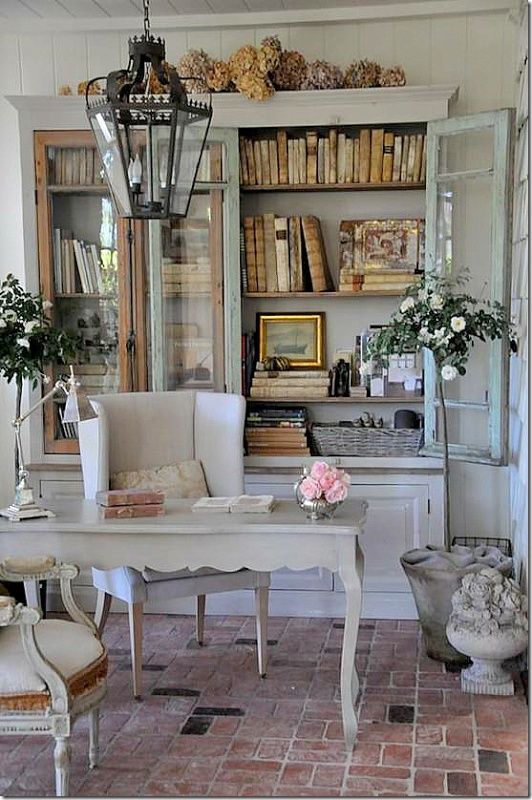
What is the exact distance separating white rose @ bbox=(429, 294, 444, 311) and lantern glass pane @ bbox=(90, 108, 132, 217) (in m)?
1.60

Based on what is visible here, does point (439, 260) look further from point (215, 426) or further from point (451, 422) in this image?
point (215, 426)

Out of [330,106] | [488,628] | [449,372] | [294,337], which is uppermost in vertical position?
[330,106]

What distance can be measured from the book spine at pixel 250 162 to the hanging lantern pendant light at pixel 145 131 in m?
1.72

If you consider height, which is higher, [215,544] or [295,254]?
[295,254]

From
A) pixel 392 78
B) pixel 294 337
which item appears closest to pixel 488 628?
pixel 294 337

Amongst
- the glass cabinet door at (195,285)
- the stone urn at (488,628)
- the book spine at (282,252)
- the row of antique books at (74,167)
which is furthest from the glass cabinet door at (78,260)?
the stone urn at (488,628)

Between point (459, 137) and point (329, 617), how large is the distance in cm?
234

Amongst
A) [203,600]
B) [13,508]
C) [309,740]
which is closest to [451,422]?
[203,600]

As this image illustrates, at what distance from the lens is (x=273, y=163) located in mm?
4738

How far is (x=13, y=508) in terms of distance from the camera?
343cm

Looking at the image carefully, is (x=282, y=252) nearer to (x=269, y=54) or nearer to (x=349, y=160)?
(x=349, y=160)

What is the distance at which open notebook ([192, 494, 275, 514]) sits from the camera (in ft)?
11.4

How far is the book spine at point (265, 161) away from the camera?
15.5ft

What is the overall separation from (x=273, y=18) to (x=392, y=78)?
676mm
